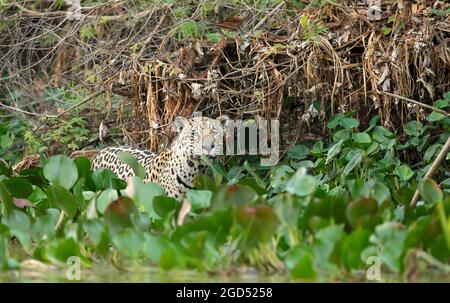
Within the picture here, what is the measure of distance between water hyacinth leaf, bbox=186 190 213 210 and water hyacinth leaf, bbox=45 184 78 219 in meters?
0.79

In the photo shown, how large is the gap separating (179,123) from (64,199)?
159 centimetres

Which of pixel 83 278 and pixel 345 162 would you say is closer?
pixel 83 278

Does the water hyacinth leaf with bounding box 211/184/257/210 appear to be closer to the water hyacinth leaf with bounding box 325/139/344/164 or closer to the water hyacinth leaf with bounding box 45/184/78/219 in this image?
the water hyacinth leaf with bounding box 45/184/78/219

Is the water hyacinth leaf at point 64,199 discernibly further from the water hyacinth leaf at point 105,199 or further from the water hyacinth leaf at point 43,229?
the water hyacinth leaf at point 43,229

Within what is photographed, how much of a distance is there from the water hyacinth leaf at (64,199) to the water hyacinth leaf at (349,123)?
97.7 inches

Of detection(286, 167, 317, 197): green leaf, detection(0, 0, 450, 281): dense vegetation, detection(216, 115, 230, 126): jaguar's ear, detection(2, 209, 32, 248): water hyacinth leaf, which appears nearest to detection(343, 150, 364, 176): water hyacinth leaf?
detection(0, 0, 450, 281): dense vegetation

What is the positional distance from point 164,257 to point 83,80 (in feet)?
15.3

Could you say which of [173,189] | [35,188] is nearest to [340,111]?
[173,189]

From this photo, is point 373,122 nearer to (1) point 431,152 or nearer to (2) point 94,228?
(1) point 431,152

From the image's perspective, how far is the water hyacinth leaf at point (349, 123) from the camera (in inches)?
304
